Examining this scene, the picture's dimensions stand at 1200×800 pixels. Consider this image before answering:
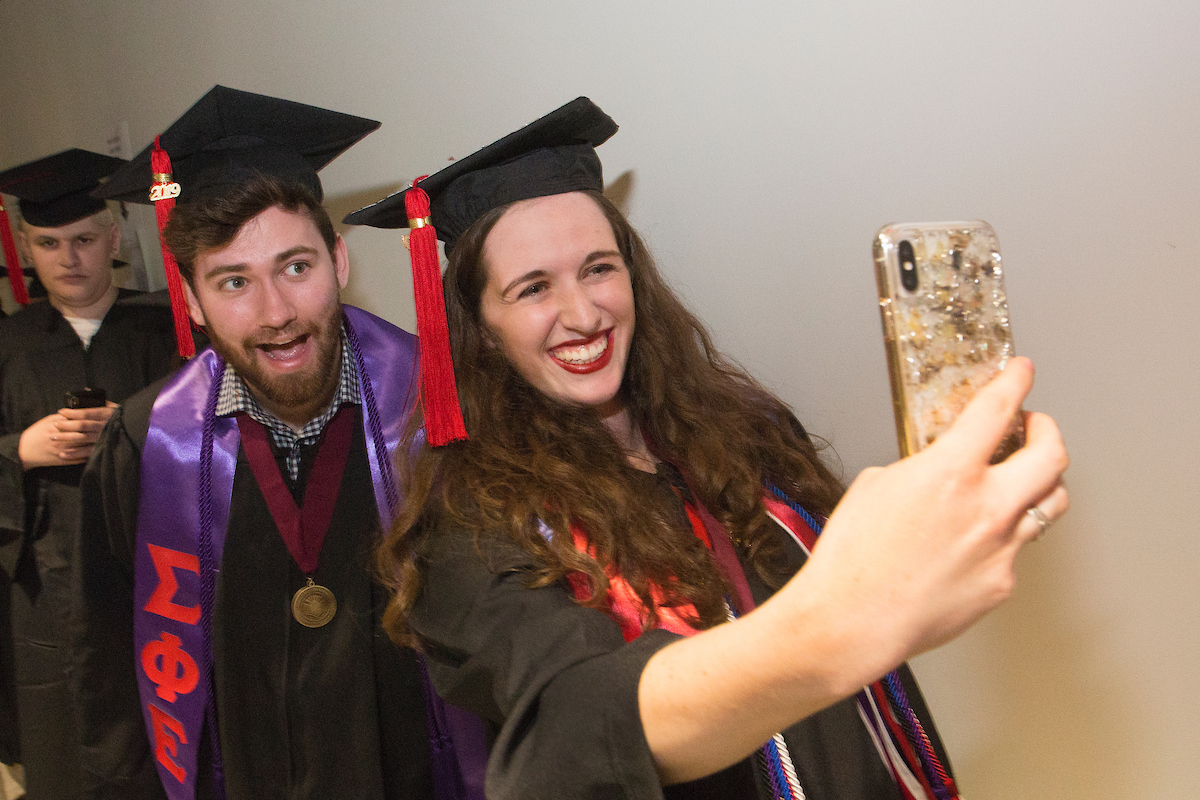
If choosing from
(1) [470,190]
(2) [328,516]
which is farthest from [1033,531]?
(2) [328,516]

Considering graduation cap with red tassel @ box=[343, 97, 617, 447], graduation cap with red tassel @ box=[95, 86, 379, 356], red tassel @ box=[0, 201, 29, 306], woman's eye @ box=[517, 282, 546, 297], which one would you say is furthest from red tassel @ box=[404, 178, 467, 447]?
red tassel @ box=[0, 201, 29, 306]

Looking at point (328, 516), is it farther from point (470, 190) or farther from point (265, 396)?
point (470, 190)

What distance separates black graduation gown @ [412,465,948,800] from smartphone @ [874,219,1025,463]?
12.2 inches

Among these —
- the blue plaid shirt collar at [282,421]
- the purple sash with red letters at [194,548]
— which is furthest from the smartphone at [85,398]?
the blue plaid shirt collar at [282,421]

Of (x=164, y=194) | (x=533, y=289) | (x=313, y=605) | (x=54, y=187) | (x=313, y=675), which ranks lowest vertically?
Result: (x=313, y=675)

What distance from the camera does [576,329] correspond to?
3.57ft

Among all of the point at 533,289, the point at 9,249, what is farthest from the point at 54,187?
the point at 533,289

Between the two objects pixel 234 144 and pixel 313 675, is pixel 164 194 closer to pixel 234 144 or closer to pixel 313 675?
pixel 234 144

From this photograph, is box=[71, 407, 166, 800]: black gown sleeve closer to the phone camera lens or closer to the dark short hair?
the dark short hair

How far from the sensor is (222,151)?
1407 mm

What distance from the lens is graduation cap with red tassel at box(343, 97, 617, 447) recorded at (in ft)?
3.63

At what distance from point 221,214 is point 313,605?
2.29 ft

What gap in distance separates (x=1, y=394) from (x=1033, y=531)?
95.9 inches

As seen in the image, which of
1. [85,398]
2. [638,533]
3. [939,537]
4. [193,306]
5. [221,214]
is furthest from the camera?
[85,398]
